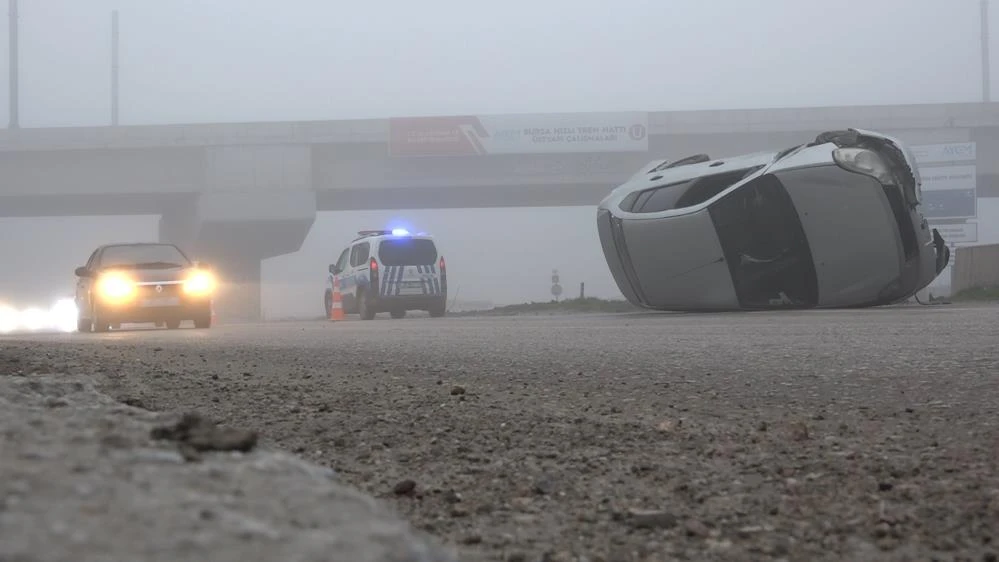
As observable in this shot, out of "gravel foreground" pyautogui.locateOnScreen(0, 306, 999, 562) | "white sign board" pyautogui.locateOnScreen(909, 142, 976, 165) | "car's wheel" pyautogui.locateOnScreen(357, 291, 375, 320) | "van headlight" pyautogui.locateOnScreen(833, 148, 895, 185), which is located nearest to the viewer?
"gravel foreground" pyautogui.locateOnScreen(0, 306, 999, 562)

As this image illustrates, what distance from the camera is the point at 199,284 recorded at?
58.3 ft

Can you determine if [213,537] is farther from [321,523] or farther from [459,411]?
[459,411]

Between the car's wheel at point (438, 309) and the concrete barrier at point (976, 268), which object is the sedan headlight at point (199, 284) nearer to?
the car's wheel at point (438, 309)

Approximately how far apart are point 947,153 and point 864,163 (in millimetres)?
32231

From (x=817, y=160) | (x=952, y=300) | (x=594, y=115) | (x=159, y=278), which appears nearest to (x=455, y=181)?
(x=594, y=115)

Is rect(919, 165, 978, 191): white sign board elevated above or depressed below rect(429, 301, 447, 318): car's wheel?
above

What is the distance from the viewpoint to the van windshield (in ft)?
75.8

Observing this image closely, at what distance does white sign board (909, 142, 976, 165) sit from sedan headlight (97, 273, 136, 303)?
34278 millimetres

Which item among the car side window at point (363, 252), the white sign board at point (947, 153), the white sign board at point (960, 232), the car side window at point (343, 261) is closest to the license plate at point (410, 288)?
the car side window at point (363, 252)

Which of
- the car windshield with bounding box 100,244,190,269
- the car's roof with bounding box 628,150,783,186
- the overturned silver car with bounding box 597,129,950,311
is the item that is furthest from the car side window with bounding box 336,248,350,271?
the car's roof with bounding box 628,150,783,186

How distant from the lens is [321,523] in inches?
55.3

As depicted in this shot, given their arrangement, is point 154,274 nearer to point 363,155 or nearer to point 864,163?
point 864,163

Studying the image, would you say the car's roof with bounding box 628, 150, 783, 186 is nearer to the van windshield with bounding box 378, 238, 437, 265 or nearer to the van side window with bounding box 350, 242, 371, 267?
the van windshield with bounding box 378, 238, 437, 265

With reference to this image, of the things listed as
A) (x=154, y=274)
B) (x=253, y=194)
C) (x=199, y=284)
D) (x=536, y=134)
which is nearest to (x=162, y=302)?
(x=154, y=274)
